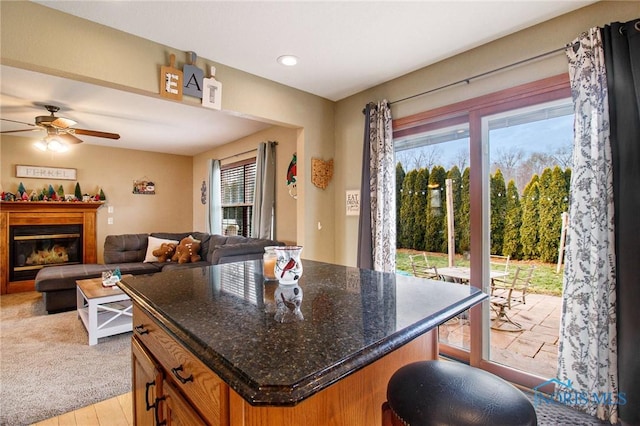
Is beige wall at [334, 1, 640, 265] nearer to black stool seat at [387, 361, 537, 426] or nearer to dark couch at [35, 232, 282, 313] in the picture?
dark couch at [35, 232, 282, 313]

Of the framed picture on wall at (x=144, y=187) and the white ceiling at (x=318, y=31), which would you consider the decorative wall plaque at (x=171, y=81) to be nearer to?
the white ceiling at (x=318, y=31)

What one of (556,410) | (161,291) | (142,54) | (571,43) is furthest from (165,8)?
(556,410)

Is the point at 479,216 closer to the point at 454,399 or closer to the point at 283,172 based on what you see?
the point at 454,399

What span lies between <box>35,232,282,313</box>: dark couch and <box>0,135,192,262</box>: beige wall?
1136mm

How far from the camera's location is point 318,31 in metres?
2.15

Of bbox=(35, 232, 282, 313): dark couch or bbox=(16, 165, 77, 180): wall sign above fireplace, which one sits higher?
bbox=(16, 165, 77, 180): wall sign above fireplace

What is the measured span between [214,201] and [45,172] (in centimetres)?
271

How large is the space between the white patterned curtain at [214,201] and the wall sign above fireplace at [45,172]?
228cm

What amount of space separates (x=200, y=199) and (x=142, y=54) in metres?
4.36

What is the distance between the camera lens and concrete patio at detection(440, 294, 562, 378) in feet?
7.18

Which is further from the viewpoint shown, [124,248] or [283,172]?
[124,248]

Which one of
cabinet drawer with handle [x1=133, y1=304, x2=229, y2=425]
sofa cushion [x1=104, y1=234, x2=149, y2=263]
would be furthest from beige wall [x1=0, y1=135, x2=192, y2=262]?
cabinet drawer with handle [x1=133, y1=304, x2=229, y2=425]

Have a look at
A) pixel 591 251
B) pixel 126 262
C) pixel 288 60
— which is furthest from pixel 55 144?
pixel 591 251

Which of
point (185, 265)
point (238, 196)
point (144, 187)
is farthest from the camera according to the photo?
point (144, 187)
